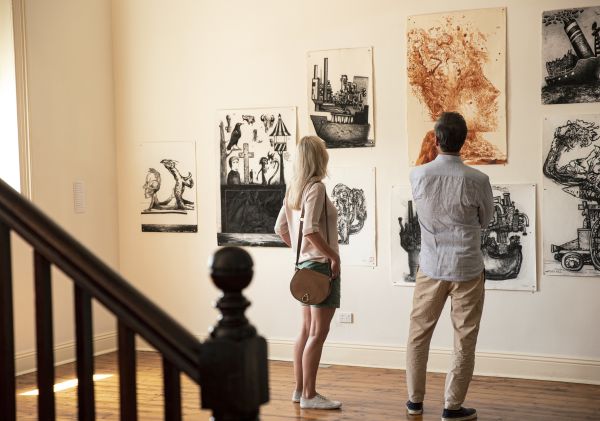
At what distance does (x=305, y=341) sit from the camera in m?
5.05

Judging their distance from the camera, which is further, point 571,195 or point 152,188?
point 152,188

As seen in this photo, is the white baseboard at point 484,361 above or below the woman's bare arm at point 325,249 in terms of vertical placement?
below

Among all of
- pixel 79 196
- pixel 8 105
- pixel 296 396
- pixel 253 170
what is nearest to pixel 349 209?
pixel 253 170

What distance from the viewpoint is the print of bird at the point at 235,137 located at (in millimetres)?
6895

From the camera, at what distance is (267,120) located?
6777 millimetres

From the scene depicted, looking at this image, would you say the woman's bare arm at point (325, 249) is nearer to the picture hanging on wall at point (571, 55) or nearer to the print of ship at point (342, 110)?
the print of ship at point (342, 110)

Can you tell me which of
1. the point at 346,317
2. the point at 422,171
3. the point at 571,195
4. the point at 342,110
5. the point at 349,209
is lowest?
the point at 346,317

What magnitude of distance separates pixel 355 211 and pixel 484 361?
Result: 1.57 m

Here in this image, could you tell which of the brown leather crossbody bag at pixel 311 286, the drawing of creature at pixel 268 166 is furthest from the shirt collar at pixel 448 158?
the drawing of creature at pixel 268 166

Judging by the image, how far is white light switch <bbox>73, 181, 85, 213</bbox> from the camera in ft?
22.9

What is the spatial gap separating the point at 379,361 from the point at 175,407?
5.00 metres

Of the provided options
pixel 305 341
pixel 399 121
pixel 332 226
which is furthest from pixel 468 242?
pixel 399 121

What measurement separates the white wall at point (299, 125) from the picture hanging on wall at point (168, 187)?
0.09 m

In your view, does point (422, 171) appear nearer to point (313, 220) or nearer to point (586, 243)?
point (313, 220)
